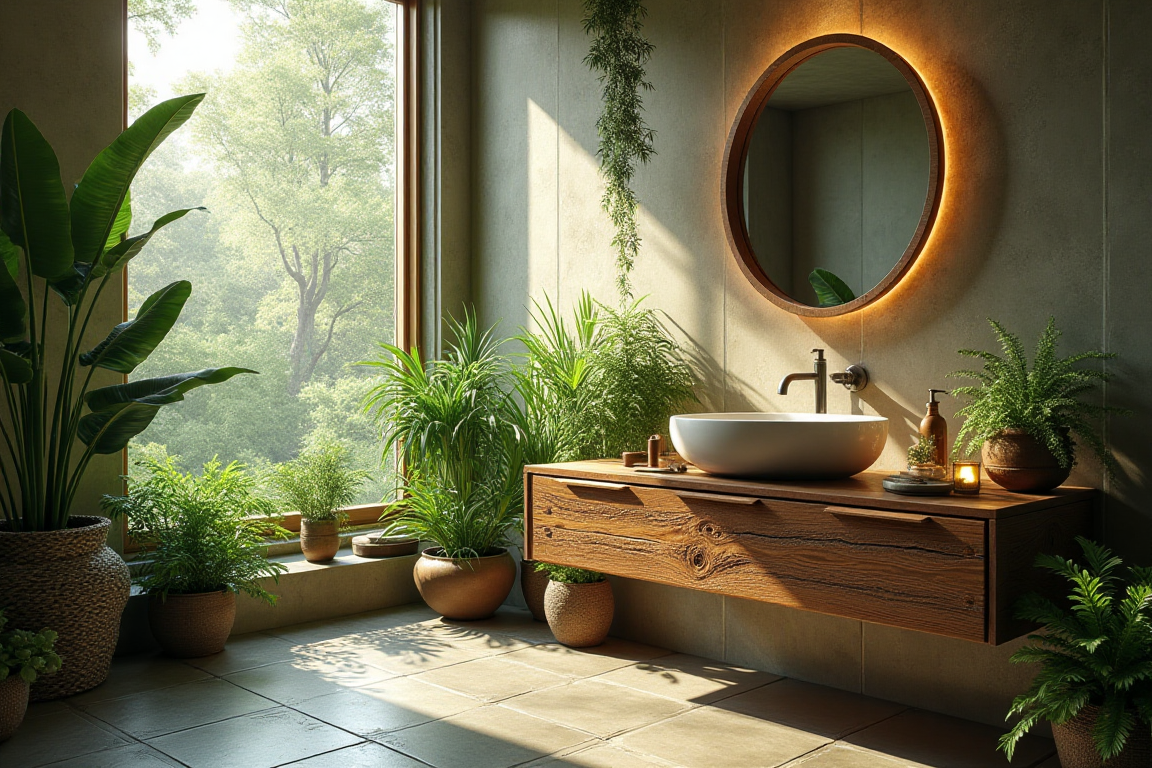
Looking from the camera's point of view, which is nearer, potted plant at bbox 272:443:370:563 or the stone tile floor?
the stone tile floor

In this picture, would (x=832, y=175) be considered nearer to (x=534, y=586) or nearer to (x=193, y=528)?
(x=534, y=586)

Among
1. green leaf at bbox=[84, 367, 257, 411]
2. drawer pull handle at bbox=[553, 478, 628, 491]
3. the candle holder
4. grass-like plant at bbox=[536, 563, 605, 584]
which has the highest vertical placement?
green leaf at bbox=[84, 367, 257, 411]

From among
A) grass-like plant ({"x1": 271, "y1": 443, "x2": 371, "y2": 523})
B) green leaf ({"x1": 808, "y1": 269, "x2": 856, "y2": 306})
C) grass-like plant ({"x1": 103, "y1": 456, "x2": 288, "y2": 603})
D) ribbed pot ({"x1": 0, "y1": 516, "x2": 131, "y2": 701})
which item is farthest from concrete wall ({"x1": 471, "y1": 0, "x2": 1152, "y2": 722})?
ribbed pot ({"x1": 0, "y1": 516, "x2": 131, "y2": 701})

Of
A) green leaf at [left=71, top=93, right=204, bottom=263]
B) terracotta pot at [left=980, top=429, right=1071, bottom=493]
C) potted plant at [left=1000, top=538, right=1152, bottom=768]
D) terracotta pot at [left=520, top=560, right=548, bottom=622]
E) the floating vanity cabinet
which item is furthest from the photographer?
terracotta pot at [left=520, top=560, right=548, bottom=622]

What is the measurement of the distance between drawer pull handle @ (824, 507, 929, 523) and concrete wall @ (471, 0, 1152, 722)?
0.63 metres

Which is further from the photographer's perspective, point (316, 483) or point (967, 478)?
point (316, 483)

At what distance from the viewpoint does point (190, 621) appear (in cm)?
358

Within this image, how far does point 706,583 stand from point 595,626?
3.05 feet

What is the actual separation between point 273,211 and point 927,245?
2.75 meters

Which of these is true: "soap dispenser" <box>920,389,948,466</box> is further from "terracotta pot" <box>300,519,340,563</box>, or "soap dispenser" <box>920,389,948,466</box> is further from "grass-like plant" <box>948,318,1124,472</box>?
"terracotta pot" <box>300,519,340,563</box>

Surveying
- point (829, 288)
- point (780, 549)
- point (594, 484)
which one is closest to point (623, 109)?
point (829, 288)

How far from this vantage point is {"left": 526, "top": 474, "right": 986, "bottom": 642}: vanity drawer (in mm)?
2438

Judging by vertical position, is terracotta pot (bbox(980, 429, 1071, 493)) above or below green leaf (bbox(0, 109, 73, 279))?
below

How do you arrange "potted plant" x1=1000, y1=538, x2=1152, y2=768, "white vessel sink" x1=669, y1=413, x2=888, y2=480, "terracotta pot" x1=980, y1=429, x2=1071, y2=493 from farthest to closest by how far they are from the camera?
"white vessel sink" x1=669, y1=413, x2=888, y2=480 < "terracotta pot" x1=980, y1=429, x2=1071, y2=493 < "potted plant" x1=1000, y1=538, x2=1152, y2=768
